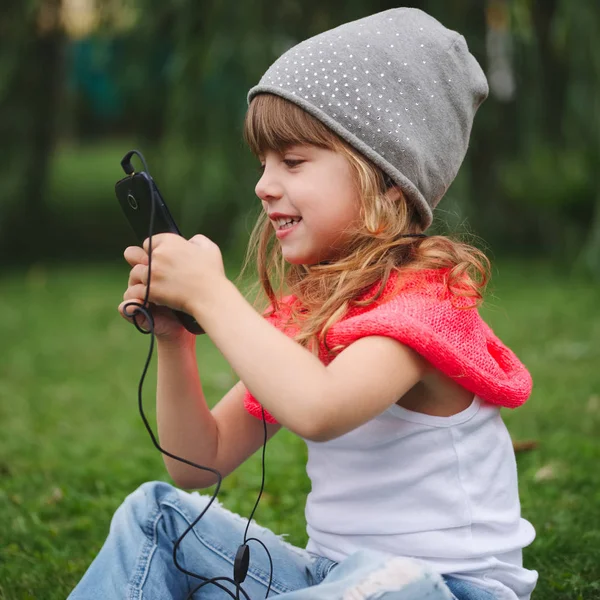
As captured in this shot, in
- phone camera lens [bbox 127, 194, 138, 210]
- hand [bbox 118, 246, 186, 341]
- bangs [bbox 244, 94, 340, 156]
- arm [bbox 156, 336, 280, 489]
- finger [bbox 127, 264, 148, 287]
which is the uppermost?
bangs [bbox 244, 94, 340, 156]

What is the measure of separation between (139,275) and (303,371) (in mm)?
376

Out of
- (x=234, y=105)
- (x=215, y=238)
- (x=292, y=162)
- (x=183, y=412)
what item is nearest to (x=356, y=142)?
(x=292, y=162)

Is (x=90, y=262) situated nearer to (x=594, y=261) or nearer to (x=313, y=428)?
(x=594, y=261)

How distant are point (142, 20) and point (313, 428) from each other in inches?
232

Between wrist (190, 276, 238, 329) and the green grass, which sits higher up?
wrist (190, 276, 238, 329)

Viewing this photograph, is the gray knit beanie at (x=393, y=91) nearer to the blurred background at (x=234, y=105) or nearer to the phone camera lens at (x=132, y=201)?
the phone camera lens at (x=132, y=201)

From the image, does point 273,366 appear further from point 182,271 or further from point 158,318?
point 158,318

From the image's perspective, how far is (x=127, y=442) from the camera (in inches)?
143

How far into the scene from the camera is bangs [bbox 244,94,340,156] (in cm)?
179

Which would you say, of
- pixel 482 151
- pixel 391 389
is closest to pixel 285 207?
pixel 391 389

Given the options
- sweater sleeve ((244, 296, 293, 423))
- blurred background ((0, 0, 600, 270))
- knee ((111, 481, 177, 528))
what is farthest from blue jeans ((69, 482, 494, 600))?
blurred background ((0, 0, 600, 270))

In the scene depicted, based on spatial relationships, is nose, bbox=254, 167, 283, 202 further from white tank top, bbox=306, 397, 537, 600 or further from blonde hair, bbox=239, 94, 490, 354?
white tank top, bbox=306, 397, 537, 600

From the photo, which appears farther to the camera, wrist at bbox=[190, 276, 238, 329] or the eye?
the eye

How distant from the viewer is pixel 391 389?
1561 millimetres
